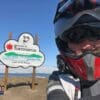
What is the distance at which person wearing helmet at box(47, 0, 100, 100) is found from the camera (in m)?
2.14

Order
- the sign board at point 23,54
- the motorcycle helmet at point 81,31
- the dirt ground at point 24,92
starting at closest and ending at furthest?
the motorcycle helmet at point 81,31 → the dirt ground at point 24,92 → the sign board at point 23,54

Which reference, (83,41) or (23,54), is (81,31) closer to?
(83,41)

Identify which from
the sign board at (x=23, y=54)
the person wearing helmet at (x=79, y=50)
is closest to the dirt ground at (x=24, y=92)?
the sign board at (x=23, y=54)

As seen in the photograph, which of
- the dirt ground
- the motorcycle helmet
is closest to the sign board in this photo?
the dirt ground

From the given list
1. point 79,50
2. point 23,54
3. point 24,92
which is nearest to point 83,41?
point 79,50

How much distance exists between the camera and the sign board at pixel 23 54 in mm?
15578

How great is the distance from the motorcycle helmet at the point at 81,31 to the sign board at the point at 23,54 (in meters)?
13.3

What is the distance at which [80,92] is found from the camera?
2.20m

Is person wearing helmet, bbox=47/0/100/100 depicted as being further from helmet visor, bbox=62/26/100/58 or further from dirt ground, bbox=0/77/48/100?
dirt ground, bbox=0/77/48/100

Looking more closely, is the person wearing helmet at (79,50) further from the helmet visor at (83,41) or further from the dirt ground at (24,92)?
the dirt ground at (24,92)

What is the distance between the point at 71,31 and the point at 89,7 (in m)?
0.22

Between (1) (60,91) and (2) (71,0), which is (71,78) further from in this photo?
(2) (71,0)

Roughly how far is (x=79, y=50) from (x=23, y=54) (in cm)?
1386

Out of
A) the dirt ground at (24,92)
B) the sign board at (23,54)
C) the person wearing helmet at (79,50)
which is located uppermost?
the person wearing helmet at (79,50)
